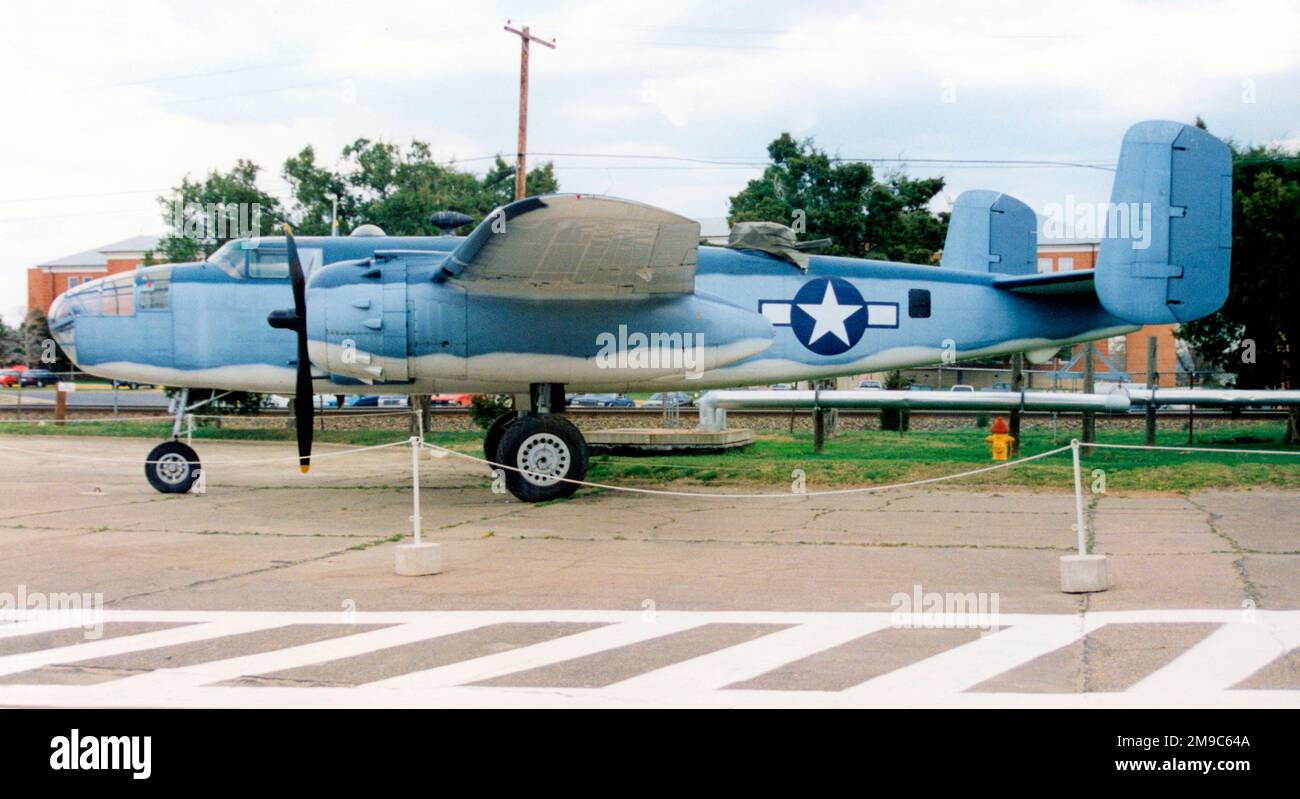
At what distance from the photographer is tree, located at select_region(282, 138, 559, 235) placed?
38125 millimetres

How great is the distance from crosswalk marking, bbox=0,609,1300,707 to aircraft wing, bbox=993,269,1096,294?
9179 mm

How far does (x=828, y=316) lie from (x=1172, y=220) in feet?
15.8

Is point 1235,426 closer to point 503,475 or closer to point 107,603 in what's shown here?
point 503,475

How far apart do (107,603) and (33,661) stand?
1869 mm

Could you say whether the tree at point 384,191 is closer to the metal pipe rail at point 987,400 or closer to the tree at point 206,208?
the tree at point 206,208

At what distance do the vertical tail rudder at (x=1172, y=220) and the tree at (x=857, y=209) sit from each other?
71.9 feet

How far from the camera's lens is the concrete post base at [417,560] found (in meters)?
9.46

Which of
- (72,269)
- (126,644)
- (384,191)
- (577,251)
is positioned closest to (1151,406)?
(577,251)

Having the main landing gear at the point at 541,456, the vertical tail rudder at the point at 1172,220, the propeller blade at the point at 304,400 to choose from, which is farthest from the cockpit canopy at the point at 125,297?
the vertical tail rudder at the point at 1172,220

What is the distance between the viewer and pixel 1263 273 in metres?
23.6

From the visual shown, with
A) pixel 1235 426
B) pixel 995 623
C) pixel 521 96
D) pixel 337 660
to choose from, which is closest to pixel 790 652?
pixel 995 623

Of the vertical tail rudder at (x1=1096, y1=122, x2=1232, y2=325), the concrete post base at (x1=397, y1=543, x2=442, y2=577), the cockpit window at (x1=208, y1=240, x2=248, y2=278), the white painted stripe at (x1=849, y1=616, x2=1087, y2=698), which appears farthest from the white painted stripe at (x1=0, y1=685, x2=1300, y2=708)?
the vertical tail rudder at (x1=1096, y1=122, x2=1232, y2=325)

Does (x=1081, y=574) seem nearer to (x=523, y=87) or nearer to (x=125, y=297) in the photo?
(x=125, y=297)

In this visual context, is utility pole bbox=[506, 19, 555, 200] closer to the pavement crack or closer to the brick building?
the pavement crack
